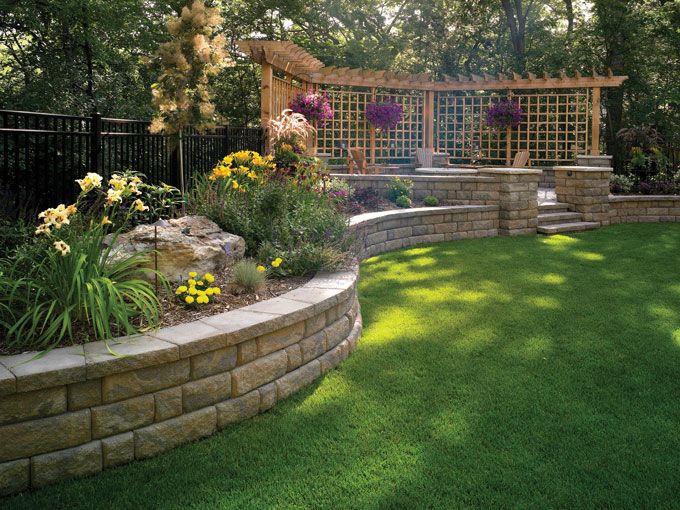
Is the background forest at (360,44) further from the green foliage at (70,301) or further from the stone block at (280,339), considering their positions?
the stone block at (280,339)

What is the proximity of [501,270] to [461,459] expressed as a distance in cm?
448

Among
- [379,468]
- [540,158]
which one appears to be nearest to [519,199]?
[540,158]

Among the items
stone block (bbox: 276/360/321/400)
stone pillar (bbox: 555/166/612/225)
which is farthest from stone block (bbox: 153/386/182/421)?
stone pillar (bbox: 555/166/612/225)

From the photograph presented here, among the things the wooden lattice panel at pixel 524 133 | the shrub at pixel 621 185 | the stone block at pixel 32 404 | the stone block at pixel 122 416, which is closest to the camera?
the stone block at pixel 32 404

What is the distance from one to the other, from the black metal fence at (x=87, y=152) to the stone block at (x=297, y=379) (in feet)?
7.97

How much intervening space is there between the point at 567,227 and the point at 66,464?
29.4 feet

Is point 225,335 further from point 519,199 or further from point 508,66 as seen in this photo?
point 508,66

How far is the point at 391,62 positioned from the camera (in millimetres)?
19781

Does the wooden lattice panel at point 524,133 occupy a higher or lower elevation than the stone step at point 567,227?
higher

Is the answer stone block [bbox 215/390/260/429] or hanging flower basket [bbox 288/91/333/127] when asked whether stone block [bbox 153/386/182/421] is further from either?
hanging flower basket [bbox 288/91/333/127]

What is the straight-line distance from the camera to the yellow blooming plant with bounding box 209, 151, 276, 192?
19.0 feet

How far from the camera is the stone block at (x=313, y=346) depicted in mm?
3855

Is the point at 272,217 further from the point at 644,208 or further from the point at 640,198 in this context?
the point at 644,208

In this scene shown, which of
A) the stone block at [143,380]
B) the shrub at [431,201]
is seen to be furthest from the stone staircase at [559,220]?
the stone block at [143,380]
